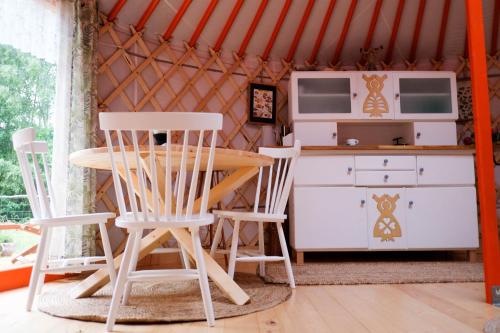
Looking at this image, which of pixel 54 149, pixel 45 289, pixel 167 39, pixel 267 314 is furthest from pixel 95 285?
pixel 167 39

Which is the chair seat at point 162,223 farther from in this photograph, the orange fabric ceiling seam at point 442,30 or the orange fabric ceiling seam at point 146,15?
the orange fabric ceiling seam at point 442,30

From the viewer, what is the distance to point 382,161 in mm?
2854

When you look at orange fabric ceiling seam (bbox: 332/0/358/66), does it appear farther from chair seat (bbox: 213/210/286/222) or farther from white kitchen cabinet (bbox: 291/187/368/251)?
chair seat (bbox: 213/210/286/222)

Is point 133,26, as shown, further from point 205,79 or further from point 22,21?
point 22,21

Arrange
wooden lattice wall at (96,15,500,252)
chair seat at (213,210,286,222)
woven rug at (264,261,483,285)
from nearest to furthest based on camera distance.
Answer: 1. chair seat at (213,210,286,222)
2. woven rug at (264,261,483,285)
3. wooden lattice wall at (96,15,500,252)

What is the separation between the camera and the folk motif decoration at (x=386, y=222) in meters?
2.78

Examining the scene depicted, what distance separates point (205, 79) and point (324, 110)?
43.1 inches

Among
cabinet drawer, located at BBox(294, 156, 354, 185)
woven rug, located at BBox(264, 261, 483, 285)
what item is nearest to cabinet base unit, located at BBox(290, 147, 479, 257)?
cabinet drawer, located at BBox(294, 156, 354, 185)

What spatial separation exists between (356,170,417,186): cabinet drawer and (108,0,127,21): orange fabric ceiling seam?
218cm

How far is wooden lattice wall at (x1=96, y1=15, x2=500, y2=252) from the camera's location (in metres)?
3.05

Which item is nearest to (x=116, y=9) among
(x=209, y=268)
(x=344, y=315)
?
(x=209, y=268)

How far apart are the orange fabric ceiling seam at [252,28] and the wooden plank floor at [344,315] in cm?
237

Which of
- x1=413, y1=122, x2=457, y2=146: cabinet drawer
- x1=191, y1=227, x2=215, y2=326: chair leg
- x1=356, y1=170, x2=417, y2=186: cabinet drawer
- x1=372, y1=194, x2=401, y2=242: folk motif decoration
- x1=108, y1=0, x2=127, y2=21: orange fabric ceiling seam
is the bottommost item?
x1=191, y1=227, x2=215, y2=326: chair leg

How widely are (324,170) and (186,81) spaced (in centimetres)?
144
